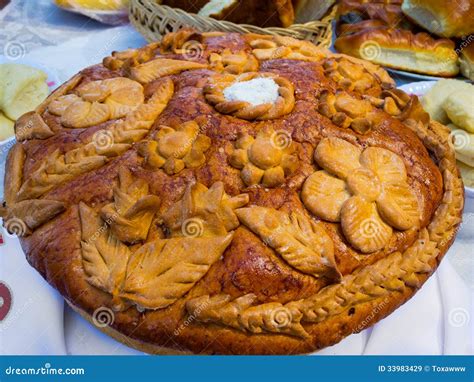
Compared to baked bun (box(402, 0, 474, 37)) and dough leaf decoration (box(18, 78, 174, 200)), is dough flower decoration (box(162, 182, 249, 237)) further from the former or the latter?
baked bun (box(402, 0, 474, 37))

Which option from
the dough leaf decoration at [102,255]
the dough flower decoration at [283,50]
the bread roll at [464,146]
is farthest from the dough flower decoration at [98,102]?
the bread roll at [464,146]

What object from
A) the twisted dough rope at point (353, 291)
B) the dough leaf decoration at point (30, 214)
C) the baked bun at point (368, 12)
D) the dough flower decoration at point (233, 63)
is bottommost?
the baked bun at point (368, 12)

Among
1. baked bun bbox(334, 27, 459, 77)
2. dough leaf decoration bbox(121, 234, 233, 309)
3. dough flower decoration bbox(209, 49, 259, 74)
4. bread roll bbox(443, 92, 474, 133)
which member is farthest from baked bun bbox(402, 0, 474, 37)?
dough leaf decoration bbox(121, 234, 233, 309)

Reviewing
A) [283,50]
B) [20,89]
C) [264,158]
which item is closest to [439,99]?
[283,50]

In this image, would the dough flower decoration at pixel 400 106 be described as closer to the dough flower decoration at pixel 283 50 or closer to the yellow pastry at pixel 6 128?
the dough flower decoration at pixel 283 50

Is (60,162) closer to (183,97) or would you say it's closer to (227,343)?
(183,97)

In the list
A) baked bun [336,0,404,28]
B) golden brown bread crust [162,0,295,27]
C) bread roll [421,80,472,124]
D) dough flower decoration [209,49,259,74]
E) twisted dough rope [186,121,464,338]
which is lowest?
baked bun [336,0,404,28]
